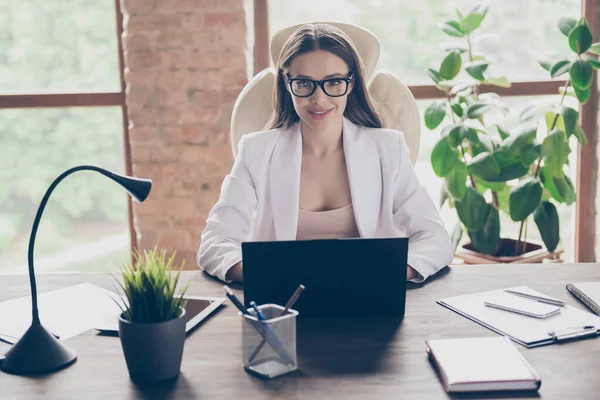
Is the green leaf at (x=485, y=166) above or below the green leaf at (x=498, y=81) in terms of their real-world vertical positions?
below

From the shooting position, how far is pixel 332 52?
1.85 metres

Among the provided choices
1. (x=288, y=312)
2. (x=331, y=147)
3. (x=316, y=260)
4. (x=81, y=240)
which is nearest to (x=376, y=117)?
(x=331, y=147)

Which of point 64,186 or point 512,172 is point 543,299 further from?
point 64,186

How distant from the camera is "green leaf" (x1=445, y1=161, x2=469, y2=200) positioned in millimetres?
2852

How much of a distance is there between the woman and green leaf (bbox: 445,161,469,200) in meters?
0.90

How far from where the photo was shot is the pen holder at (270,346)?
1083 mm

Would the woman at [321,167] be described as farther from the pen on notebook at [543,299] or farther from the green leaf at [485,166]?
the green leaf at [485,166]

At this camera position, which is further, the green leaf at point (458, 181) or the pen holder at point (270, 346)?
the green leaf at point (458, 181)

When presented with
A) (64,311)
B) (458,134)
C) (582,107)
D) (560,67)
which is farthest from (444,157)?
(64,311)

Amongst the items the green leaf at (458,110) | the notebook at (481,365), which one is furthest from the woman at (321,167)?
the green leaf at (458,110)

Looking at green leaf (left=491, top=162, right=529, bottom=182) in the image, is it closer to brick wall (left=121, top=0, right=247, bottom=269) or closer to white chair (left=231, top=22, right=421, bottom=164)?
white chair (left=231, top=22, right=421, bottom=164)

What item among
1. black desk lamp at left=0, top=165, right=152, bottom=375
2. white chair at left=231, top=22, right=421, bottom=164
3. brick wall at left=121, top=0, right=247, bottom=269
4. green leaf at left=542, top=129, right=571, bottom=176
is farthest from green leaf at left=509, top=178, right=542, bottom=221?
black desk lamp at left=0, top=165, right=152, bottom=375

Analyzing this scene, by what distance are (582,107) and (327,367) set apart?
8.17 feet

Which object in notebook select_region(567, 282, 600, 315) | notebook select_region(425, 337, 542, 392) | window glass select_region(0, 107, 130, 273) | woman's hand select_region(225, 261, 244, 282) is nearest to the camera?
notebook select_region(425, 337, 542, 392)
